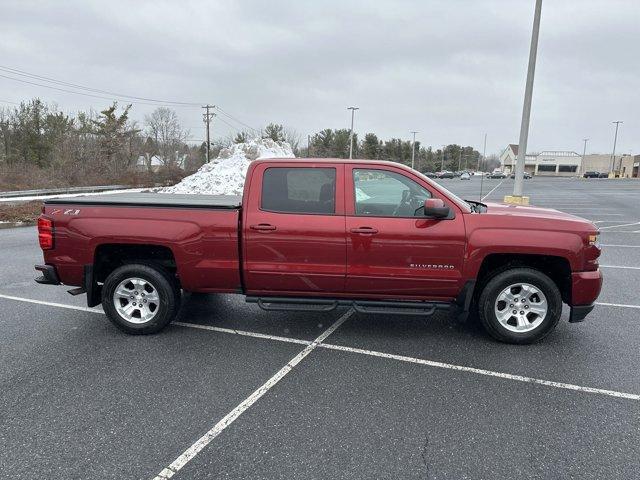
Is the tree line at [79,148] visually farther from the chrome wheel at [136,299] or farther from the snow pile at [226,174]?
the chrome wheel at [136,299]

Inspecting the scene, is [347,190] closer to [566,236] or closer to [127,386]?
[566,236]

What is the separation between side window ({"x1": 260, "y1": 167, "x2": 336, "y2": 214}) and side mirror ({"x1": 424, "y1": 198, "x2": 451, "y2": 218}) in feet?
2.97

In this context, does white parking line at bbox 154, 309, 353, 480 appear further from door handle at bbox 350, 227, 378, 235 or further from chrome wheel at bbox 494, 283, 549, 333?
chrome wheel at bbox 494, 283, 549, 333

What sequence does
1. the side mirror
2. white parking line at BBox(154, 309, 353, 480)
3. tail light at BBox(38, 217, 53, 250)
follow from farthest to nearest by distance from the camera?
tail light at BBox(38, 217, 53, 250)
the side mirror
white parking line at BBox(154, 309, 353, 480)

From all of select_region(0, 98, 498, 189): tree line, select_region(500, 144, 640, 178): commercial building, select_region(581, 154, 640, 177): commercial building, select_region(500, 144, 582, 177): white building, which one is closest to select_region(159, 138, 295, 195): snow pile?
select_region(0, 98, 498, 189): tree line

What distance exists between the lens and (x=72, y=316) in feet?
17.3

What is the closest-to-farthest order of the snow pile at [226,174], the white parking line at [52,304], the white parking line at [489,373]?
1. the white parking line at [489,373]
2. the white parking line at [52,304]
3. the snow pile at [226,174]

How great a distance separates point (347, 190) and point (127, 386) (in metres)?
2.64

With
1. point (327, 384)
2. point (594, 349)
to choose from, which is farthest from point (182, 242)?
point (594, 349)

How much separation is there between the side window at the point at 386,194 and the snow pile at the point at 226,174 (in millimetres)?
15849

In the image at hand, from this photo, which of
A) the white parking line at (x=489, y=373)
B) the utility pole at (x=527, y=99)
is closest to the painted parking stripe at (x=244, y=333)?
the white parking line at (x=489, y=373)

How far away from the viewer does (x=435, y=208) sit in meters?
4.12

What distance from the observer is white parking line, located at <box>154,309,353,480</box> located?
2.65 m

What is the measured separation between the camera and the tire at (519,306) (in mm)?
4344
